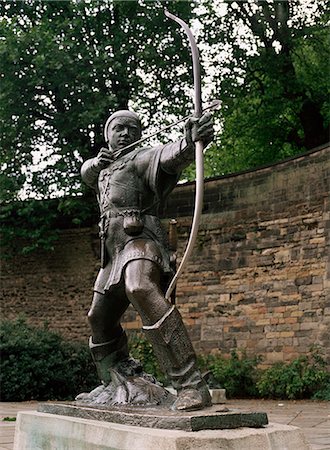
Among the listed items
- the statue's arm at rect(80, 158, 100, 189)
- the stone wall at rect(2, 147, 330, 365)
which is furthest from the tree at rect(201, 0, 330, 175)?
the statue's arm at rect(80, 158, 100, 189)

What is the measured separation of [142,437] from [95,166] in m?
1.93

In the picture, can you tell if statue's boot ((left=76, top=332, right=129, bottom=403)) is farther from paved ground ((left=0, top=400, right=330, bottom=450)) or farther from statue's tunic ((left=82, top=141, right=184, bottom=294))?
paved ground ((left=0, top=400, right=330, bottom=450))

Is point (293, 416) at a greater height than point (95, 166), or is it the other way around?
point (95, 166)

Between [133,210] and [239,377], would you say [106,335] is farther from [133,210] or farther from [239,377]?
[239,377]

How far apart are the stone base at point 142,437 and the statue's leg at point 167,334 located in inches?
14.1

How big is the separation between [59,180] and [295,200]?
5.78 metres

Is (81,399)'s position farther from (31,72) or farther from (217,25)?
(217,25)

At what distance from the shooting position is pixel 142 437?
10.3 ft

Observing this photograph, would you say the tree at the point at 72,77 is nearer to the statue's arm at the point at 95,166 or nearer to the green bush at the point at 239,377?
the green bush at the point at 239,377

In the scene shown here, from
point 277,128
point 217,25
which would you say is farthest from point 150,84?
point 277,128

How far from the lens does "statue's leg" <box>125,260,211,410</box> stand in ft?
11.8

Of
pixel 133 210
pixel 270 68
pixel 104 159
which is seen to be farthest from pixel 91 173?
pixel 270 68

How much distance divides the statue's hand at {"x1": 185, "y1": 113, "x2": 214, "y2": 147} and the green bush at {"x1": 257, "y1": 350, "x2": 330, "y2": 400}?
7723mm

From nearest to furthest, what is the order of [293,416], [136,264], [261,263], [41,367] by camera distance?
[136,264] < [293,416] < [41,367] < [261,263]
